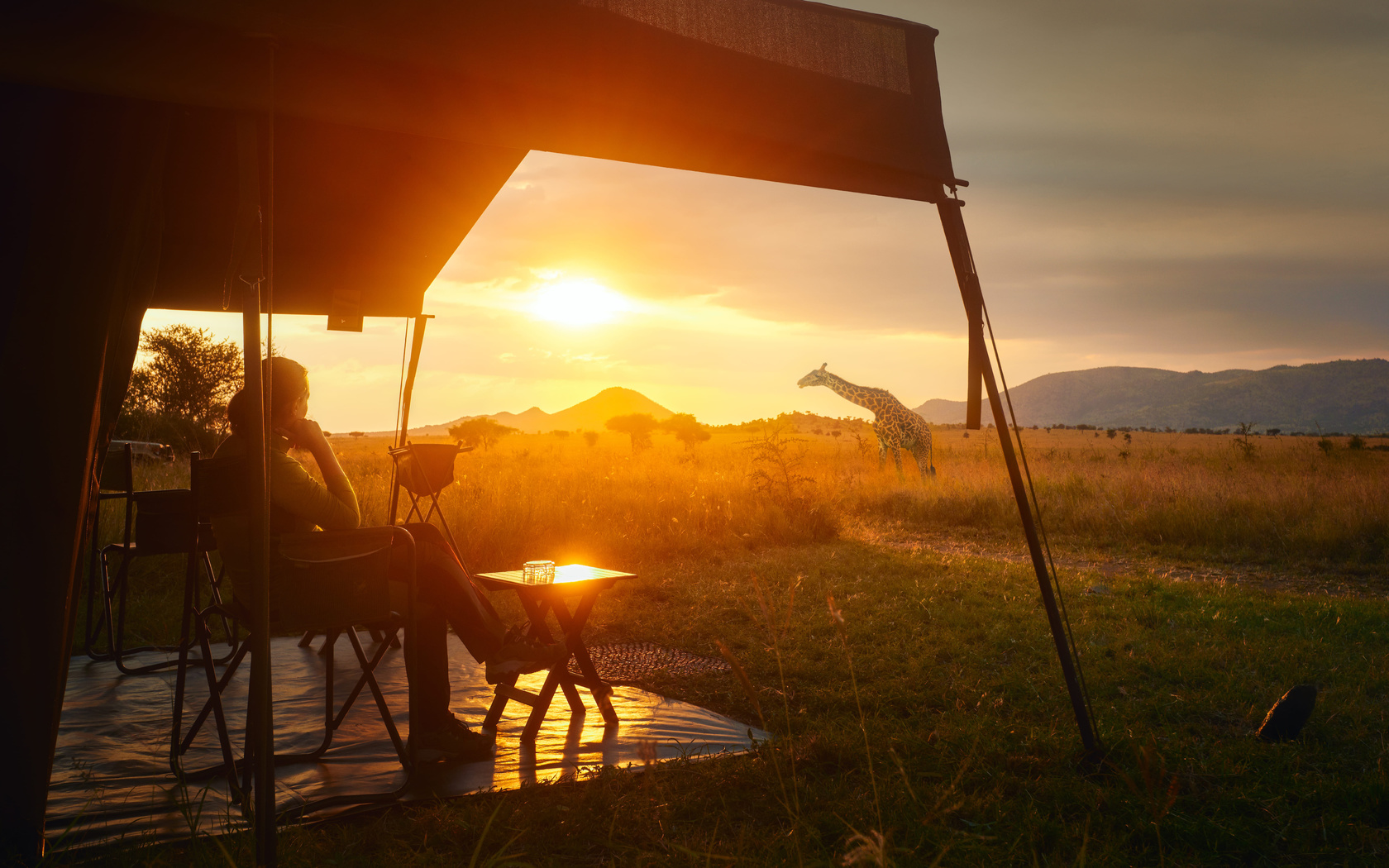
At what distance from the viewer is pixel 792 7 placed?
253 cm

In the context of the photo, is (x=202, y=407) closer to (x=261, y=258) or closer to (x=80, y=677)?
(x=80, y=677)

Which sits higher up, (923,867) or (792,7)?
(792,7)

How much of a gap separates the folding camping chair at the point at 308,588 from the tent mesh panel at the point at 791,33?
5.95 ft

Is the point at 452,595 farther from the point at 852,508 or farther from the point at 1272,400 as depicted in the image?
the point at 1272,400

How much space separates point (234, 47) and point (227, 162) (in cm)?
190

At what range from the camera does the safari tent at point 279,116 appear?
6.28 feet

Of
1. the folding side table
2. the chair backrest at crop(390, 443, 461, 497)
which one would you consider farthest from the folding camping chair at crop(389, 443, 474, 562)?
the folding side table

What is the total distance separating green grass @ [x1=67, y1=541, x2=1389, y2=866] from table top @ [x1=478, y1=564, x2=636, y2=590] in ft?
2.09

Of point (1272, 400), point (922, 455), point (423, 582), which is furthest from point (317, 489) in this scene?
point (1272, 400)

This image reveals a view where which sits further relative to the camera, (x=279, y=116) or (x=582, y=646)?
(x=582, y=646)

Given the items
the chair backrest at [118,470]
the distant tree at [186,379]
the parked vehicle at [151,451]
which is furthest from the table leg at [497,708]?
the distant tree at [186,379]

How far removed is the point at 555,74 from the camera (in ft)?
7.11

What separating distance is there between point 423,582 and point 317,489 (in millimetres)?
580

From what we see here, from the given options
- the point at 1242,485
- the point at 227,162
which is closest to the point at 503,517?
the point at 227,162
